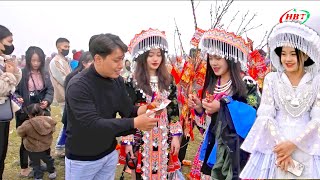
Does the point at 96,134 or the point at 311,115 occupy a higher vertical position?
the point at 311,115

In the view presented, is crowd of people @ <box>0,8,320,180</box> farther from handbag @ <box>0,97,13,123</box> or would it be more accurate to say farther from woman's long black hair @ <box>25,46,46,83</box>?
woman's long black hair @ <box>25,46,46,83</box>

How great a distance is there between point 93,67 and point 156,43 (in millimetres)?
974

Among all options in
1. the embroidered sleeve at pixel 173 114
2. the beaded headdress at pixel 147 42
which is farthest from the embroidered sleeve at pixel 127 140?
the beaded headdress at pixel 147 42

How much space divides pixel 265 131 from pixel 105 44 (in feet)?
4.15

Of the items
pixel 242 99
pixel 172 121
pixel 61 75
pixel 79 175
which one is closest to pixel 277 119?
pixel 242 99

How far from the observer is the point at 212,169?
2713 mm

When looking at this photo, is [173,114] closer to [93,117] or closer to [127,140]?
[127,140]

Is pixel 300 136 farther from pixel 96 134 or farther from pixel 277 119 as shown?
pixel 96 134

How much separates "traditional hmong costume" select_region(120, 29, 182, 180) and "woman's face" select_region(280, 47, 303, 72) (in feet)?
4.10

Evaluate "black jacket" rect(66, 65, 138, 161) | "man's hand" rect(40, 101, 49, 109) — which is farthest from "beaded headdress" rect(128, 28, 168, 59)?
"man's hand" rect(40, 101, 49, 109)

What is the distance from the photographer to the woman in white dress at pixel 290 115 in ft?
7.00

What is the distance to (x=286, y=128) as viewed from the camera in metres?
2.26

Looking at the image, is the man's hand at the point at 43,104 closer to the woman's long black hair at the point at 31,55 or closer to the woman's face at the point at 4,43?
the woman's long black hair at the point at 31,55

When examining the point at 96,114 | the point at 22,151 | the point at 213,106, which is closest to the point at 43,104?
the point at 22,151
